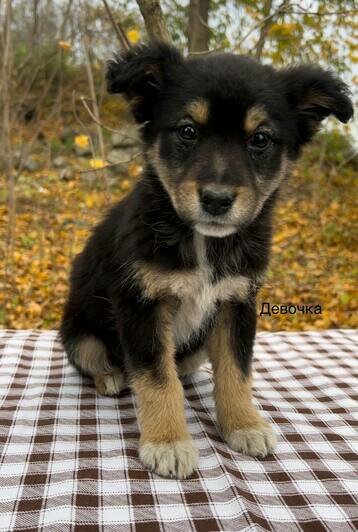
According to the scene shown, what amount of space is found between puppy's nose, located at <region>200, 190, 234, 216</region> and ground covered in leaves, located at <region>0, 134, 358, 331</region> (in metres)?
2.99

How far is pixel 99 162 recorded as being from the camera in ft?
15.8

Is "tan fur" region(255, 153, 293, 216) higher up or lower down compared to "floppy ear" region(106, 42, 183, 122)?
lower down

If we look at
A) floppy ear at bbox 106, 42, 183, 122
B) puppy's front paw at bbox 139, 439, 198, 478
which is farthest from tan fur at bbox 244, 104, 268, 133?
puppy's front paw at bbox 139, 439, 198, 478

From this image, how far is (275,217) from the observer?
2.78 m

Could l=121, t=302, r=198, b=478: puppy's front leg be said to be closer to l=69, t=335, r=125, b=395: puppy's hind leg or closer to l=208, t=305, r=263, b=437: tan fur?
l=208, t=305, r=263, b=437: tan fur

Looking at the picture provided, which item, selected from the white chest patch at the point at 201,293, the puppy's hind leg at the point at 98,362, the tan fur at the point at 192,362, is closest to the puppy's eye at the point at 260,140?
the white chest patch at the point at 201,293

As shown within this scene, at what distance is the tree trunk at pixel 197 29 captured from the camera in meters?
4.89

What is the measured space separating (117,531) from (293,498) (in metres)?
0.70

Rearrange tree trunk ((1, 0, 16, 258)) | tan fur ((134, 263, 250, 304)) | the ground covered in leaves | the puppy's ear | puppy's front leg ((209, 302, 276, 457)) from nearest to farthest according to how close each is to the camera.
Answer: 1. tan fur ((134, 263, 250, 304))
2. the puppy's ear
3. puppy's front leg ((209, 302, 276, 457))
4. tree trunk ((1, 0, 16, 258))
5. the ground covered in leaves

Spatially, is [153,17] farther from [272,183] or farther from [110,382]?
[110,382]

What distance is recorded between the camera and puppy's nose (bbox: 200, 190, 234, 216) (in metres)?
2.08

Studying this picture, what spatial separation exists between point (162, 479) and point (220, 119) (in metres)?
1.47

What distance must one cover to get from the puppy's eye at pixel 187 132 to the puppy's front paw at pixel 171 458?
1.28m

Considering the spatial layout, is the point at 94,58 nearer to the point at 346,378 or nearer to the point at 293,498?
the point at 346,378
